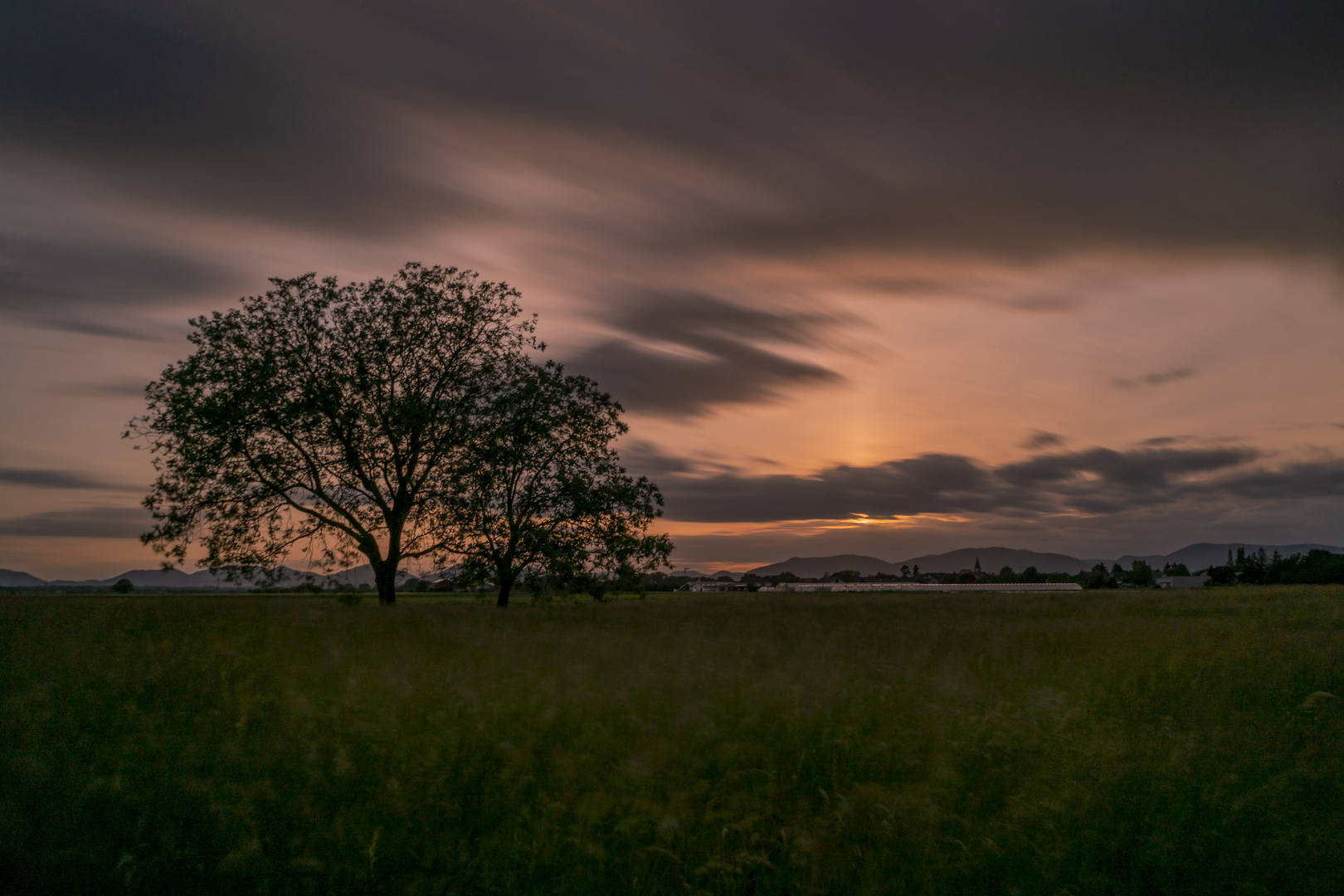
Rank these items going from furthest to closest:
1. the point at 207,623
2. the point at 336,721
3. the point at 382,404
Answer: the point at 382,404 < the point at 207,623 < the point at 336,721

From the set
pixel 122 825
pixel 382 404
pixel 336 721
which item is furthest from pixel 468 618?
pixel 122 825

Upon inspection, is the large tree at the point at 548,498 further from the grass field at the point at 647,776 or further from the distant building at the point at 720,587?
the distant building at the point at 720,587

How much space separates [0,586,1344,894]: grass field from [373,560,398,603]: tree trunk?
563 inches

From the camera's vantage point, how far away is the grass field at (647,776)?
4734 millimetres

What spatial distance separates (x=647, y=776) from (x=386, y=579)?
21.9 meters

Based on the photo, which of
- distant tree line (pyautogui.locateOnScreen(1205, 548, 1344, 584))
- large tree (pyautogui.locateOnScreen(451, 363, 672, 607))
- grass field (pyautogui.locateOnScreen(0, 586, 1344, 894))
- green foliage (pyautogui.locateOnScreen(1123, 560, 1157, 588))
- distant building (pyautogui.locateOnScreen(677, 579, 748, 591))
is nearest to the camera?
grass field (pyautogui.locateOnScreen(0, 586, 1344, 894))

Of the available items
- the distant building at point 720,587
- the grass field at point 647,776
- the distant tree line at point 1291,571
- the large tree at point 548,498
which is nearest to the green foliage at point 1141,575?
the distant tree line at point 1291,571

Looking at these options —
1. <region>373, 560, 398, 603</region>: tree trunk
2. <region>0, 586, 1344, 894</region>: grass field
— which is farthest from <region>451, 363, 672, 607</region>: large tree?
<region>0, 586, 1344, 894</region>: grass field

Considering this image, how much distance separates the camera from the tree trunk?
989 inches

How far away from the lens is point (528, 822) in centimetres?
520

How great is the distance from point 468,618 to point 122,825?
12772 millimetres

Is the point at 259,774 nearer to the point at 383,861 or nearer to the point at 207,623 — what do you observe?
the point at 383,861

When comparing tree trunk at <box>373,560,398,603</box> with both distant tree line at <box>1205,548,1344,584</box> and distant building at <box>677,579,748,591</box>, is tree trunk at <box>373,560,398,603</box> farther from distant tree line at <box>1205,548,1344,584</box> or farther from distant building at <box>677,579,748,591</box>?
distant tree line at <box>1205,548,1344,584</box>

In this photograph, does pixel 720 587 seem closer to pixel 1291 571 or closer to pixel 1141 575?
pixel 1291 571
